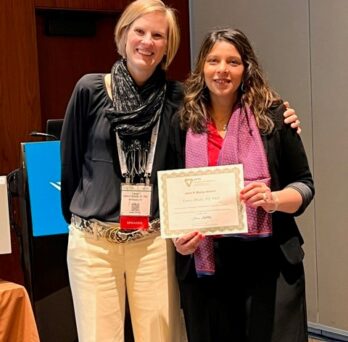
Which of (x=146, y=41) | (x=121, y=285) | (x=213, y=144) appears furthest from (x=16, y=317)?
(x=146, y=41)

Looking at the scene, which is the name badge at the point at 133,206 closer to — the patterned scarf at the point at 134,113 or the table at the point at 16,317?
the patterned scarf at the point at 134,113

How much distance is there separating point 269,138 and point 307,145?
69.7 inches

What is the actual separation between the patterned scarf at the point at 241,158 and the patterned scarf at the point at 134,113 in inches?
6.5

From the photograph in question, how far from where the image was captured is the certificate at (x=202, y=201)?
1772 millimetres

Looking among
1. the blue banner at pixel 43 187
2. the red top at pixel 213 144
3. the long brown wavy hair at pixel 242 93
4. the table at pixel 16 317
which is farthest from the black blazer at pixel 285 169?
the blue banner at pixel 43 187

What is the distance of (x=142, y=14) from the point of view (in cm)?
195

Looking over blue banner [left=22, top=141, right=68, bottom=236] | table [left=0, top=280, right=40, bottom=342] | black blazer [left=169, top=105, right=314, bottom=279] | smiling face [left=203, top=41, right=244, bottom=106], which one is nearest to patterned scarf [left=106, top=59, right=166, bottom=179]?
smiling face [left=203, top=41, right=244, bottom=106]

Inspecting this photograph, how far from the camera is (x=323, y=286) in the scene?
3.56m

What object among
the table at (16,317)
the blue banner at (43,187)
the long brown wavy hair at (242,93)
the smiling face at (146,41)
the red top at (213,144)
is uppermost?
the smiling face at (146,41)

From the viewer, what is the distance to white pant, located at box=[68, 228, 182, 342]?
6.45 ft

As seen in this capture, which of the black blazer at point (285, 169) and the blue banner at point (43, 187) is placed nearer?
the black blazer at point (285, 169)

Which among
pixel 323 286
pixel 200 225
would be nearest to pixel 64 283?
pixel 200 225

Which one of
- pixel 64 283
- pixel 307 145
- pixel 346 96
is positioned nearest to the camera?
pixel 64 283

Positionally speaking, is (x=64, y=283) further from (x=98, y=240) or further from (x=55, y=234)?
(x=98, y=240)
